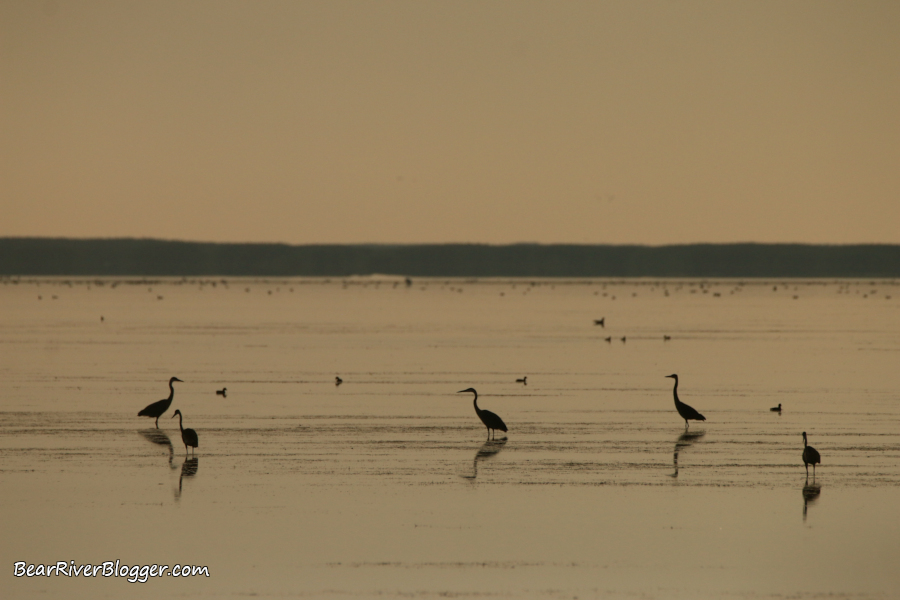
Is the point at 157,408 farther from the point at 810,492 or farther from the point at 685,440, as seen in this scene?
the point at 810,492

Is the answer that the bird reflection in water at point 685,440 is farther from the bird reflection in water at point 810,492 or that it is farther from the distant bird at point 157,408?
the distant bird at point 157,408

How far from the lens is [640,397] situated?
27.0 m

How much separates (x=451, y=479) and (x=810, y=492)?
5.08 metres

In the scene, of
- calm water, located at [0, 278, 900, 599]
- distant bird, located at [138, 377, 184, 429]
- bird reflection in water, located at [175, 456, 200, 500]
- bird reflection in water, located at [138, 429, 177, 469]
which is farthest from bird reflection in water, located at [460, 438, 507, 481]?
distant bird, located at [138, 377, 184, 429]

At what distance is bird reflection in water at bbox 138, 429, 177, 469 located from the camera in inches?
762

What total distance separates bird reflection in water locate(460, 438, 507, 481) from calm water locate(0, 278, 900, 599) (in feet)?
0.29

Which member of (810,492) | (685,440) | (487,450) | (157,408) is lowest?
(810,492)

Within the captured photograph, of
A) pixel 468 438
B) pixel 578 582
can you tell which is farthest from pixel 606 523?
pixel 468 438

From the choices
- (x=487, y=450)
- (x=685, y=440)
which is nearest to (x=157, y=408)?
(x=487, y=450)

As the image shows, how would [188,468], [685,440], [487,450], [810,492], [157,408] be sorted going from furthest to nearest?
[157,408] < [685,440] < [487,450] < [188,468] < [810,492]

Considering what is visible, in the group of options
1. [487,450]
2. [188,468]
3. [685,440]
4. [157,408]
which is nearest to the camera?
[188,468]

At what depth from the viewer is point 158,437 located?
20.4m

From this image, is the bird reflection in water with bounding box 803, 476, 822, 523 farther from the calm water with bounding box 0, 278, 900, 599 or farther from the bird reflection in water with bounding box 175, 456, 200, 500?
the bird reflection in water with bounding box 175, 456, 200, 500

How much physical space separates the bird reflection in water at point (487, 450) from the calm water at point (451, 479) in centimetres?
9
